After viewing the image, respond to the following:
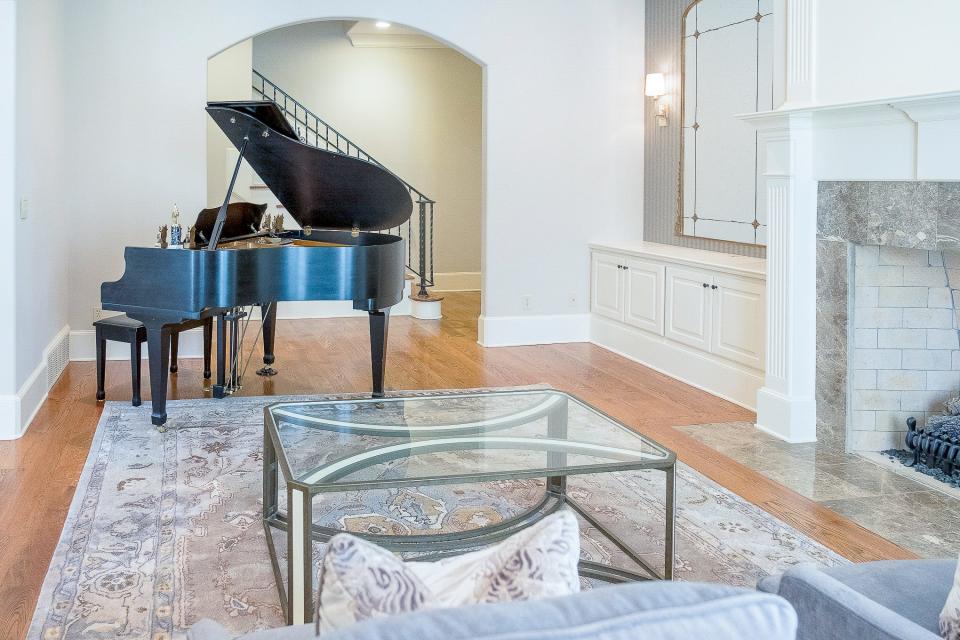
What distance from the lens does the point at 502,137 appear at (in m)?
7.28

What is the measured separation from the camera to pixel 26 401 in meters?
4.90

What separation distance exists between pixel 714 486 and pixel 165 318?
274cm

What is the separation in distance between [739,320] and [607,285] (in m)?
1.89

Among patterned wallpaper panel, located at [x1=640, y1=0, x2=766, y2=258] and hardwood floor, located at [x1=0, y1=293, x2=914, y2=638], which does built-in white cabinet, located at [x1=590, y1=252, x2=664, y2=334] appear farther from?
patterned wallpaper panel, located at [x1=640, y1=0, x2=766, y2=258]

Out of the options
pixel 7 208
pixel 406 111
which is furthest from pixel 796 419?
pixel 406 111

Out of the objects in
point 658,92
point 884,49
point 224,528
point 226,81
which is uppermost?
point 226,81

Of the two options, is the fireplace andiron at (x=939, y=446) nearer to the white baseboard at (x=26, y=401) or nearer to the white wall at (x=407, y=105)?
the white baseboard at (x=26, y=401)

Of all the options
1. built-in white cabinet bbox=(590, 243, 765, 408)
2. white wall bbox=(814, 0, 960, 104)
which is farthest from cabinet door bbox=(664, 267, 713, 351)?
white wall bbox=(814, 0, 960, 104)

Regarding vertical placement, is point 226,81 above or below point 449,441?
above

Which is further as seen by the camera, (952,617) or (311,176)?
(311,176)

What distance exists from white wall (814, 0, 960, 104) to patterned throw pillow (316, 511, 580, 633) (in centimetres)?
330

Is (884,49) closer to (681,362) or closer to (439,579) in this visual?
(681,362)

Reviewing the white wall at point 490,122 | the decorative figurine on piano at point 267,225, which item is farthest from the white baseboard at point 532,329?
the decorative figurine on piano at point 267,225

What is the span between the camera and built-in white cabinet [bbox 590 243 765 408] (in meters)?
5.45
